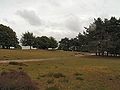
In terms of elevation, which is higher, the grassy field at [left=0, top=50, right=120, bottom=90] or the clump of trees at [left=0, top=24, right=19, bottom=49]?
the clump of trees at [left=0, top=24, right=19, bottom=49]

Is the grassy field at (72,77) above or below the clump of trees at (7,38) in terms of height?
below

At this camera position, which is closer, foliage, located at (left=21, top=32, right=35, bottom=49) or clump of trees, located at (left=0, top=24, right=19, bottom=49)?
clump of trees, located at (left=0, top=24, right=19, bottom=49)

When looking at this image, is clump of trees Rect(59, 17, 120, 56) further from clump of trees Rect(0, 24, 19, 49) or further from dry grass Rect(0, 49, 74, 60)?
clump of trees Rect(0, 24, 19, 49)

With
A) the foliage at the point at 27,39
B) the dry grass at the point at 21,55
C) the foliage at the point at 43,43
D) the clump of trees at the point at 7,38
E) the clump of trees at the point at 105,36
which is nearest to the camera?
the dry grass at the point at 21,55

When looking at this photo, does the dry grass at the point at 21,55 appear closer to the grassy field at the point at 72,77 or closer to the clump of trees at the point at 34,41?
the grassy field at the point at 72,77

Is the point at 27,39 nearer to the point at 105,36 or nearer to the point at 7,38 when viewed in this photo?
the point at 7,38

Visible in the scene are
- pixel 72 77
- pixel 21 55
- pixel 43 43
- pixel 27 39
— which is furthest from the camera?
pixel 43 43

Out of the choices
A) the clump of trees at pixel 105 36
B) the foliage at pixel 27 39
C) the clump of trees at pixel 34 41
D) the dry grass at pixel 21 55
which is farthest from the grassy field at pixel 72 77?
the clump of trees at pixel 34 41

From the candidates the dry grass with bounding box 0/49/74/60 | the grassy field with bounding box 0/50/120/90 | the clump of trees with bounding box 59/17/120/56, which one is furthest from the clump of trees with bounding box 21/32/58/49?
the grassy field with bounding box 0/50/120/90

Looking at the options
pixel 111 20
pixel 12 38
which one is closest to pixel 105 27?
pixel 111 20

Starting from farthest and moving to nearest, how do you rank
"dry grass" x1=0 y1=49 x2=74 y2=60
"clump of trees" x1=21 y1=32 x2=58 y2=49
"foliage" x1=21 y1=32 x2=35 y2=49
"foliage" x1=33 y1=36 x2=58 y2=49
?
1. "foliage" x1=33 y1=36 x2=58 y2=49
2. "clump of trees" x1=21 y1=32 x2=58 y2=49
3. "foliage" x1=21 y1=32 x2=35 y2=49
4. "dry grass" x1=0 y1=49 x2=74 y2=60

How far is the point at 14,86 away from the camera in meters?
13.0

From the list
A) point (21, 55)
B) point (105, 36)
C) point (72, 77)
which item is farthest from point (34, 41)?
point (72, 77)

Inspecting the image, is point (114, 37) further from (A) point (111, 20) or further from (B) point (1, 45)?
(B) point (1, 45)
